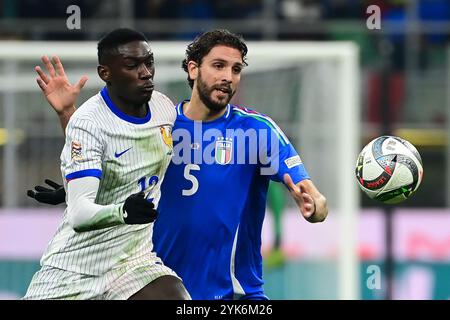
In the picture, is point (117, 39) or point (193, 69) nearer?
point (117, 39)

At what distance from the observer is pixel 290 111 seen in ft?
33.2

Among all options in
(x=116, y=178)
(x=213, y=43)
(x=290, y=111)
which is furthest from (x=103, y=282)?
(x=290, y=111)

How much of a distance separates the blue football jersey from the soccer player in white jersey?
0.28m

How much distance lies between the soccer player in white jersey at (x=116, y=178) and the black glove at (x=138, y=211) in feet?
0.94

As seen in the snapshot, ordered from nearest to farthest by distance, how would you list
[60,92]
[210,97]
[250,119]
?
[210,97] → [250,119] → [60,92]

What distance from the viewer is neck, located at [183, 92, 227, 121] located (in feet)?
19.9

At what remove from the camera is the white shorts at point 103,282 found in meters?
5.52

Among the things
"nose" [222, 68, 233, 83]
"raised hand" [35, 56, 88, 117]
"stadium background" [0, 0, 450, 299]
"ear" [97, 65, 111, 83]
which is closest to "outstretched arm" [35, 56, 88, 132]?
"raised hand" [35, 56, 88, 117]

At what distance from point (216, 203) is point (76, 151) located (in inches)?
38.0

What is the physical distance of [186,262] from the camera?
6066mm

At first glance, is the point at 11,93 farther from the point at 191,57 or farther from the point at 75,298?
the point at 75,298

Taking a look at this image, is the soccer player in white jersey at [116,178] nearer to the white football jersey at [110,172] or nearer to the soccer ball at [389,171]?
the white football jersey at [110,172]

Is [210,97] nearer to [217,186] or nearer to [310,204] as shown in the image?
[217,186]

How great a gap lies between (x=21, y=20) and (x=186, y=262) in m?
6.90
